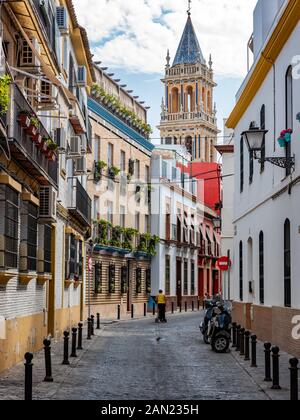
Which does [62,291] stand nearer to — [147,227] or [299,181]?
[299,181]

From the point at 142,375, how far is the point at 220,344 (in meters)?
5.07

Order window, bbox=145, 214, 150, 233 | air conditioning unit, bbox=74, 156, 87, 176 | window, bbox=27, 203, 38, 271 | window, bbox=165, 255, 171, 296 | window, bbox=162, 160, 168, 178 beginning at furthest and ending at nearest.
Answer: window, bbox=165, 255, 171, 296 → window, bbox=162, 160, 168, 178 → window, bbox=145, 214, 150, 233 → air conditioning unit, bbox=74, 156, 87, 176 → window, bbox=27, 203, 38, 271

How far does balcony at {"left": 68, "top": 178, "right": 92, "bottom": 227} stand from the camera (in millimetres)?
27141

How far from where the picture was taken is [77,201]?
2855 cm

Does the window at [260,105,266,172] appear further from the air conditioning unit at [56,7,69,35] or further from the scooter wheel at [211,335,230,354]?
the air conditioning unit at [56,7,69,35]

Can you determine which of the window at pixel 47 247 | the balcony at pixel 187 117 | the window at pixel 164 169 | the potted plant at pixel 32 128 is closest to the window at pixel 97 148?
the window at pixel 164 169

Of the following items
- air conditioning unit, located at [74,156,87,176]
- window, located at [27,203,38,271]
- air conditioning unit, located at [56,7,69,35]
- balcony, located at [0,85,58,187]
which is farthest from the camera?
air conditioning unit, located at [74,156,87,176]

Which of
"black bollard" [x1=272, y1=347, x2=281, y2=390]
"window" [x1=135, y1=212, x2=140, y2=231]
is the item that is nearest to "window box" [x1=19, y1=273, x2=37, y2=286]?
"black bollard" [x1=272, y1=347, x2=281, y2=390]

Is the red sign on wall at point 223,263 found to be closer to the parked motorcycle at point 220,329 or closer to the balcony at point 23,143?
the parked motorcycle at point 220,329

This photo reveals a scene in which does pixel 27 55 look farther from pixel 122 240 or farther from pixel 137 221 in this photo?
pixel 137 221

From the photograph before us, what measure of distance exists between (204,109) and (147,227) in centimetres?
6492

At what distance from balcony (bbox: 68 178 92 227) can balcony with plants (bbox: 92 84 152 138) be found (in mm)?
9399
